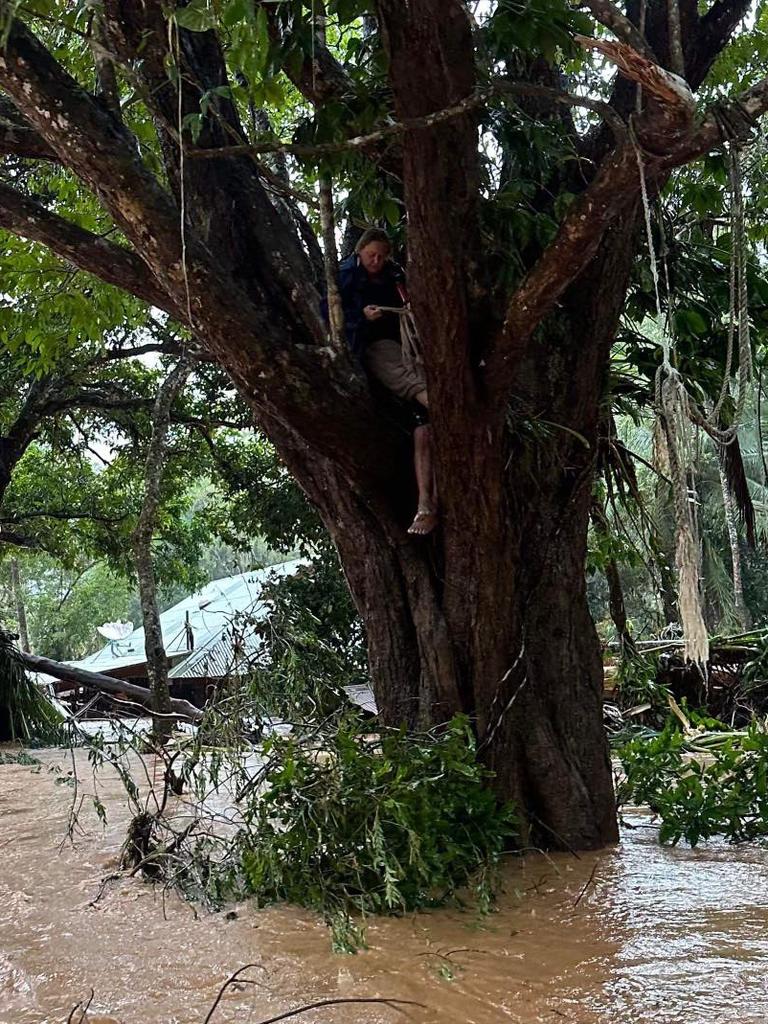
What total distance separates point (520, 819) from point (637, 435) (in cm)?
2074

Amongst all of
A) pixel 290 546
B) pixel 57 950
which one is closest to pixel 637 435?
pixel 290 546

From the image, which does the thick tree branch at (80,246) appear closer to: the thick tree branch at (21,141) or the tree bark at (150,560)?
the thick tree branch at (21,141)

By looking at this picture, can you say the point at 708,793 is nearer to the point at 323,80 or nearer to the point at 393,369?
the point at 393,369

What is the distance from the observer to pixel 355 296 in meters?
4.67

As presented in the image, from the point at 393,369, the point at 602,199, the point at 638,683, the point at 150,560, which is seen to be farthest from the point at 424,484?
the point at 150,560

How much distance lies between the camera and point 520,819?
415 centimetres

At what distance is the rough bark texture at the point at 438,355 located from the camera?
363cm

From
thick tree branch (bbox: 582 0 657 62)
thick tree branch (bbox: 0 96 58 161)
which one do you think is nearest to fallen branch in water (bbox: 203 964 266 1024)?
thick tree branch (bbox: 582 0 657 62)

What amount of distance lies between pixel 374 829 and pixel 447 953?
1.79 feet

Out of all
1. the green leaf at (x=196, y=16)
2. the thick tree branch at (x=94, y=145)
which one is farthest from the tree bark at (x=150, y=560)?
the green leaf at (x=196, y=16)

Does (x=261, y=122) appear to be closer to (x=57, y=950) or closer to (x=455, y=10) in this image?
(x=455, y=10)

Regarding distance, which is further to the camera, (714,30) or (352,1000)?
(714,30)

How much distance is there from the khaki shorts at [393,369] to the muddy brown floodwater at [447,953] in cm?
224

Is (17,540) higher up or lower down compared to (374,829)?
higher up
